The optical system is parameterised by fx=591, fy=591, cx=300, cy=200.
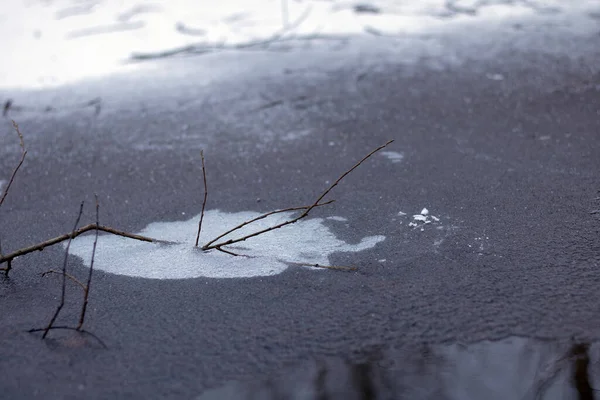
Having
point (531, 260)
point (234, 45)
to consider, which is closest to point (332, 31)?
point (234, 45)

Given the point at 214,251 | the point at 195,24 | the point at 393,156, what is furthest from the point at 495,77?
the point at 195,24

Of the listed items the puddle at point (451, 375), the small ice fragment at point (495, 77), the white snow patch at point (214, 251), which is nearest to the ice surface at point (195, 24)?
the small ice fragment at point (495, 77)

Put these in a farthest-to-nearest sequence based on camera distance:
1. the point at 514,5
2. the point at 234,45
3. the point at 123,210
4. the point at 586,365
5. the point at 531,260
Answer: the point at 514,5 < the point at 234,45 < the point at 123,210 < the point at 531,260 < the point at 586,365

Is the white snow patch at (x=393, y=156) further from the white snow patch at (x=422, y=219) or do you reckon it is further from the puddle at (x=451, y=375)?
the puddle at (x=451, y=375)

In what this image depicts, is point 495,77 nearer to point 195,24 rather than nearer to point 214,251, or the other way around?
point 214,251

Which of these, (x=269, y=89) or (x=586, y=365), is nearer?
(x=586, y=365)

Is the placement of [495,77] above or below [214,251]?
above

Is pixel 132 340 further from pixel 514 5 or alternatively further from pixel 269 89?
pixel 514 5
